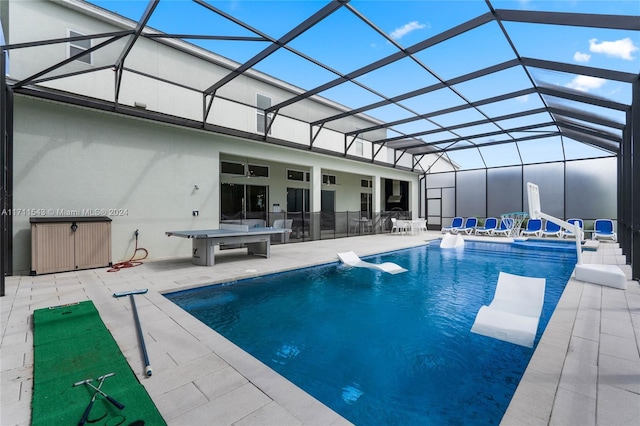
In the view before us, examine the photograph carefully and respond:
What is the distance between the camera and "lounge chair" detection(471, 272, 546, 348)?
3.47 metres

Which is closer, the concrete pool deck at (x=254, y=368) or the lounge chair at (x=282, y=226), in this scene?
the concrete pool deck at (x=254, y=368)

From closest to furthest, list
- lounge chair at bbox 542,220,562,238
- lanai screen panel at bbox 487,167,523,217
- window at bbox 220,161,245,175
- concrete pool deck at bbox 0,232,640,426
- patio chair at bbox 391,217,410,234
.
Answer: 1. concrete pool deck at bbox 0,232,640,426
2. window at bbox 220,161,245,175
3. lounge chair at bbox 542,220,562,238
4. patio chair at bbox 391,217,410,234
5. lanai screen panel at bbox 487,167,523,217

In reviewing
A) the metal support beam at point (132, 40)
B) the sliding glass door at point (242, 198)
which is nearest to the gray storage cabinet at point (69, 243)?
the metal support beam at point (132, 40)

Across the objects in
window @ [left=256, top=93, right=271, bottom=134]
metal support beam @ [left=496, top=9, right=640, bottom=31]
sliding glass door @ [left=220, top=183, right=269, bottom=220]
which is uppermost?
window @ [left=256, top=93, right=271, bottom=134]

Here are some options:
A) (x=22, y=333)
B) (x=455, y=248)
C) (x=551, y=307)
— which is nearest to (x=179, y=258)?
(x=22, y=333)

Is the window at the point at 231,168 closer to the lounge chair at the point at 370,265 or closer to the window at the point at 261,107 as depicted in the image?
the window at the point at 261,107

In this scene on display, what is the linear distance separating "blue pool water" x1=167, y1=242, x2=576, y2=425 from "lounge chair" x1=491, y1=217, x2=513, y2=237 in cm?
728

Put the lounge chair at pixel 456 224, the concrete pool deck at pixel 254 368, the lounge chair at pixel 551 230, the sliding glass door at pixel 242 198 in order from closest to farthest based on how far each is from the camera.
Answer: the concrete pool deck at pixel 254 368 → the sliding glass door at pixel 242 198 → the lounge chair at pixel 551 230 → the lounge chair at pixel 456 224

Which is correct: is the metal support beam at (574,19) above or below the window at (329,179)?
above

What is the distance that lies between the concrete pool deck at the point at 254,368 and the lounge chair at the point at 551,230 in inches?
357

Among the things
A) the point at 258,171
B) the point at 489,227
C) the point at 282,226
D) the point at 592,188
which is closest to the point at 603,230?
the point at 592,188

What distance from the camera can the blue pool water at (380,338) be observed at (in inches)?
93.8

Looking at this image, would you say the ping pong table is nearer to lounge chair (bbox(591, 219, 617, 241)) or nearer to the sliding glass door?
the sliding glass door

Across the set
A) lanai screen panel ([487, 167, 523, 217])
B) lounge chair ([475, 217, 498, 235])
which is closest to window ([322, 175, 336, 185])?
lounge chair ([475, 217, 498, 235])
